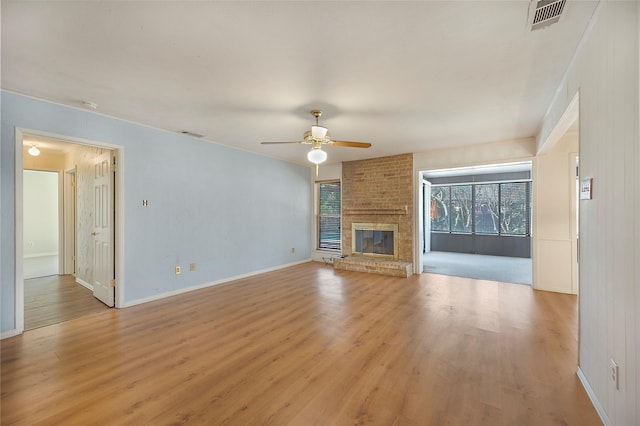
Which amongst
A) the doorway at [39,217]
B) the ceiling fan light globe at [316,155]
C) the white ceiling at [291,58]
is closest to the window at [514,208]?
the white ceiling at [291,58]

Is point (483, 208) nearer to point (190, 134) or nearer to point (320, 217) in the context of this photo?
point (320, 217)

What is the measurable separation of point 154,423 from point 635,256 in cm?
281

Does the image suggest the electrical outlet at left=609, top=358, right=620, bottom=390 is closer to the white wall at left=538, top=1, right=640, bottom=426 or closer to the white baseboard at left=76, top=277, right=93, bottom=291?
the white wall at left=538, top=1, right=640, bottom=426

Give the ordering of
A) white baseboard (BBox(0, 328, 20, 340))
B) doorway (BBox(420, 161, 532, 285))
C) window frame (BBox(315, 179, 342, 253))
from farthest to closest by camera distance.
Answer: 1. doorway (BBox(420, 161, 532, 285))
2. window frame (BBox(315, 179, 342, 253))
3. white baseboard (BBox(0, 328, 20, 340))

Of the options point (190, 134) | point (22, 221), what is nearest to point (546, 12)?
point (190, 134)

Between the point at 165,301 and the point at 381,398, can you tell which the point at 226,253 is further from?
the point at 381,398

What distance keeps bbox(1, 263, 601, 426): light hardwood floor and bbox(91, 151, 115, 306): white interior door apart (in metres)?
0.51

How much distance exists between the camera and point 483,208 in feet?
28.0

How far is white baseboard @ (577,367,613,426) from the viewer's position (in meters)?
1.63

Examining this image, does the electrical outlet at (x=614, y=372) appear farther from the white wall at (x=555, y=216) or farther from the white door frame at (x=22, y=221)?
the white door frame at (x=22, y=221)

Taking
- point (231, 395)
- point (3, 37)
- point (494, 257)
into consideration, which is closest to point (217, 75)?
point (3, 37)

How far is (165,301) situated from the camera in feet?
A: 12.9

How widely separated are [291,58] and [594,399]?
3.28 metres

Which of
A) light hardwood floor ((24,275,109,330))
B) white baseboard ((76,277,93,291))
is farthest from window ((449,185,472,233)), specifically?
white baseboard ((76,277,93,291))
